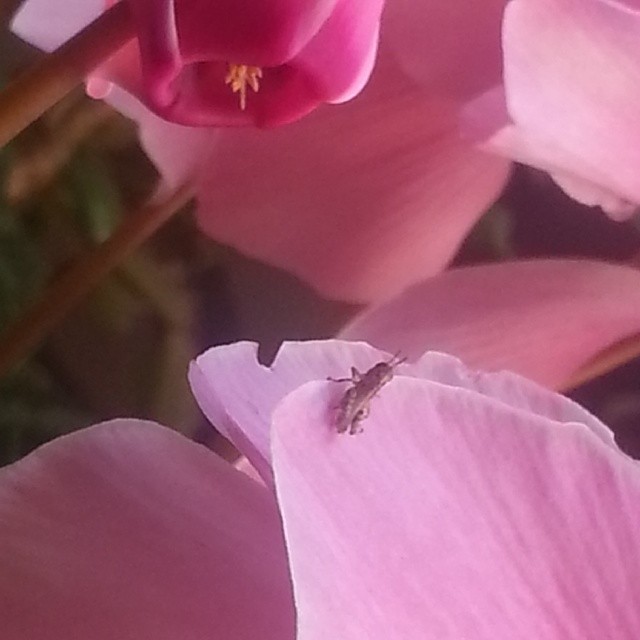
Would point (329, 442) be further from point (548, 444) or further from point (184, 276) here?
point (184, 276)

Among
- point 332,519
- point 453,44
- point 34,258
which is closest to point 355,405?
point 332,519

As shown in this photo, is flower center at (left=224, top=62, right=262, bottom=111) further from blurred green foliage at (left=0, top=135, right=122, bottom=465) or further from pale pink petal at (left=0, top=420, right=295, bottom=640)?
blurred green foliage at (left=0, top=135, right=122, bottom=465)

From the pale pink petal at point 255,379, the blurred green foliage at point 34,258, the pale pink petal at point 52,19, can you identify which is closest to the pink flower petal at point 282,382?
the pale pink petal at point 255,379

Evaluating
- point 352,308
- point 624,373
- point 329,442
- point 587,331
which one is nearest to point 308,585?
point 329,442

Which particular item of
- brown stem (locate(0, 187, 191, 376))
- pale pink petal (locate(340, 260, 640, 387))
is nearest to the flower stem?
pale pink petal (locate(340, 260, 640, 387))

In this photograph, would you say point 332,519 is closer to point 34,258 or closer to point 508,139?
point 508,139
